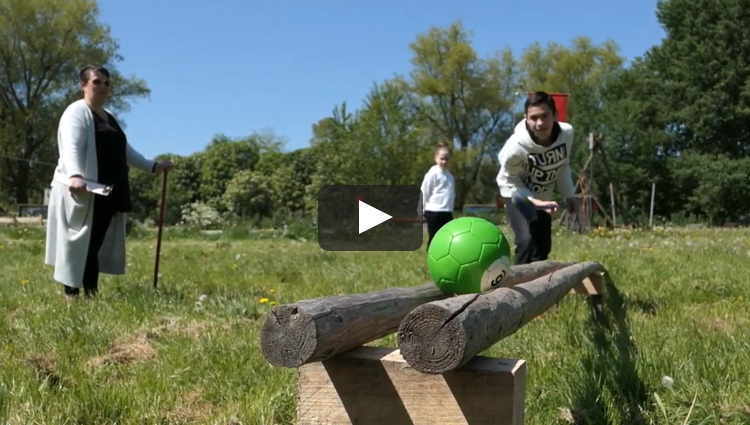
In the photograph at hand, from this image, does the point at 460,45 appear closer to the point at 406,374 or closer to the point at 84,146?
the point at 84,146

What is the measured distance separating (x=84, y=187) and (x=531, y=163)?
10.7 ft

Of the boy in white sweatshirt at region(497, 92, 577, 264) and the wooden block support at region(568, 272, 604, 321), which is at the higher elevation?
the boy in white sweatshirt at region(497, 92, 577, 264)

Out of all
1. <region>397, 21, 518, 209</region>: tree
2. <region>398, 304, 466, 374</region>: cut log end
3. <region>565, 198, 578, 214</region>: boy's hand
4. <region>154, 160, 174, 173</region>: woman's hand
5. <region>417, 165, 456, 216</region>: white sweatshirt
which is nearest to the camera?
<region>398, 304, 466, 374</region>: cut log end

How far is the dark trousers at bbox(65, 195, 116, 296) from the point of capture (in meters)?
5.14

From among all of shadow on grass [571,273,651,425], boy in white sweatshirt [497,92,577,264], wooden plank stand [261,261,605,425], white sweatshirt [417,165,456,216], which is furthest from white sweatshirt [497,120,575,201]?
white sweatshirt [417,165,456,216]

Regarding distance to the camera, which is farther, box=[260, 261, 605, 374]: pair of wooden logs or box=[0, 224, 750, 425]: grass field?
box=[0, 224, 750, 425]: grass field

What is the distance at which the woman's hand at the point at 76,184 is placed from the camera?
15.7 feet

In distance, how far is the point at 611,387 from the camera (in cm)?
271

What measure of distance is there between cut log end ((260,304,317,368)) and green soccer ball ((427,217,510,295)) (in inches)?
45.7

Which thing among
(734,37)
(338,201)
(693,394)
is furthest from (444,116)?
(693,394)
